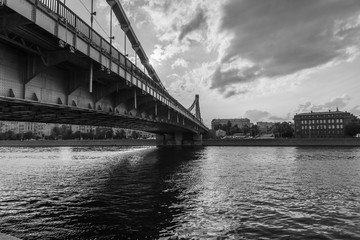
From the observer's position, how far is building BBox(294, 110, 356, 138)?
18049cm

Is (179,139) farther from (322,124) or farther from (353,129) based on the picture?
(322,124)

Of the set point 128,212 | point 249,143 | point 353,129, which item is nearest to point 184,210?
point 128,212

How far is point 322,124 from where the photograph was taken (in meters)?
186

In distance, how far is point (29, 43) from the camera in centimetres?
1590

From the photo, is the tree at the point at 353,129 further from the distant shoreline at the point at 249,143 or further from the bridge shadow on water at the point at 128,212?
the bridge shadow on water at the point at 128,212

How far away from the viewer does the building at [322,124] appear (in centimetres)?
18049


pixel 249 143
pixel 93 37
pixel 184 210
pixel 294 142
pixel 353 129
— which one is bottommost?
pixel 184 210

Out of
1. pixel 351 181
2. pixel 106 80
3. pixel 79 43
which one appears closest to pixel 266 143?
pixel 351 181

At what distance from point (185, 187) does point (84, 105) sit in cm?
1081

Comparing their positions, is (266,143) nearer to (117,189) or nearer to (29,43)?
(117,189)

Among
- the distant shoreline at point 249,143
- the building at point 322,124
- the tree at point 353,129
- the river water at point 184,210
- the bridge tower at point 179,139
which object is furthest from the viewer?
the building at point 322,124

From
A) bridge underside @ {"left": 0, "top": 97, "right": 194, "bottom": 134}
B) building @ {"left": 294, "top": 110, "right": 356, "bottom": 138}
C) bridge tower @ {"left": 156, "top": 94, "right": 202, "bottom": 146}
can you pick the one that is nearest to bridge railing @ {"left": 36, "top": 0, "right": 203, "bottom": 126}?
bridge underside @ {"left": 0, "top": 97, "right": 194, "bottom": 134}

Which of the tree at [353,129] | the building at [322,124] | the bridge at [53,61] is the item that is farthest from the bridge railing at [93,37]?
the building at [322,124]

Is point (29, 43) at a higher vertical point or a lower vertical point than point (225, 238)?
higher
